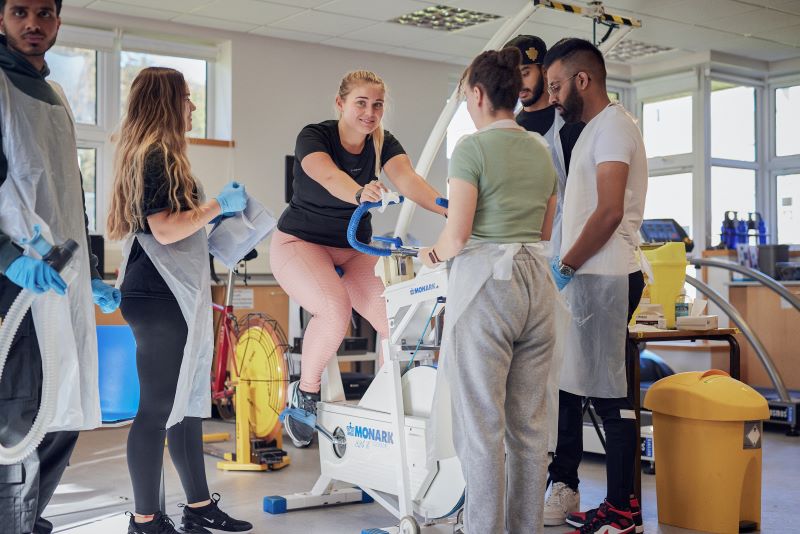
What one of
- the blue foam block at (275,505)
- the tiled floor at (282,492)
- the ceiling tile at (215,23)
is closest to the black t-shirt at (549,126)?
the tiled floor at (282,492)

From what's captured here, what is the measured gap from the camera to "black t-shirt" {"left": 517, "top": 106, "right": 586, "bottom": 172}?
136 inches

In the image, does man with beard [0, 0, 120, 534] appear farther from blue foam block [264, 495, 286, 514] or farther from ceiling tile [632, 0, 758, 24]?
ceiling tile [632, 0, 758, 24]

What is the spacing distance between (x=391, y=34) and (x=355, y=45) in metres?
0.48

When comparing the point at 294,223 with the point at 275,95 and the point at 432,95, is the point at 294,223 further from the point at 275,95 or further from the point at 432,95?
the point at 432,95

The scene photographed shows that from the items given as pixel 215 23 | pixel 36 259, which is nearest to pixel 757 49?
pixel 215 23

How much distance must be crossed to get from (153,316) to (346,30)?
194 inches

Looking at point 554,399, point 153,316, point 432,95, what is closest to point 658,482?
point 554,399

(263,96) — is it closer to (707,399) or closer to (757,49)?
(757,49)

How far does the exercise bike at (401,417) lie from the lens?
112 inches

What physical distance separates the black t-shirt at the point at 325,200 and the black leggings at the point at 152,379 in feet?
1.98

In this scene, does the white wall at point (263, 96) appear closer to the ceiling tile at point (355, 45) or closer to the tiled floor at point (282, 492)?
the ceiling tile at point (355, 45)

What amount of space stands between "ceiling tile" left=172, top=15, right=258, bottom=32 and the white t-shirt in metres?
4.56

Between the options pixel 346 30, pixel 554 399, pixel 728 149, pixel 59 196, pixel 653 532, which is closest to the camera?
pixel 59 196

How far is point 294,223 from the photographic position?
10.9 feet
